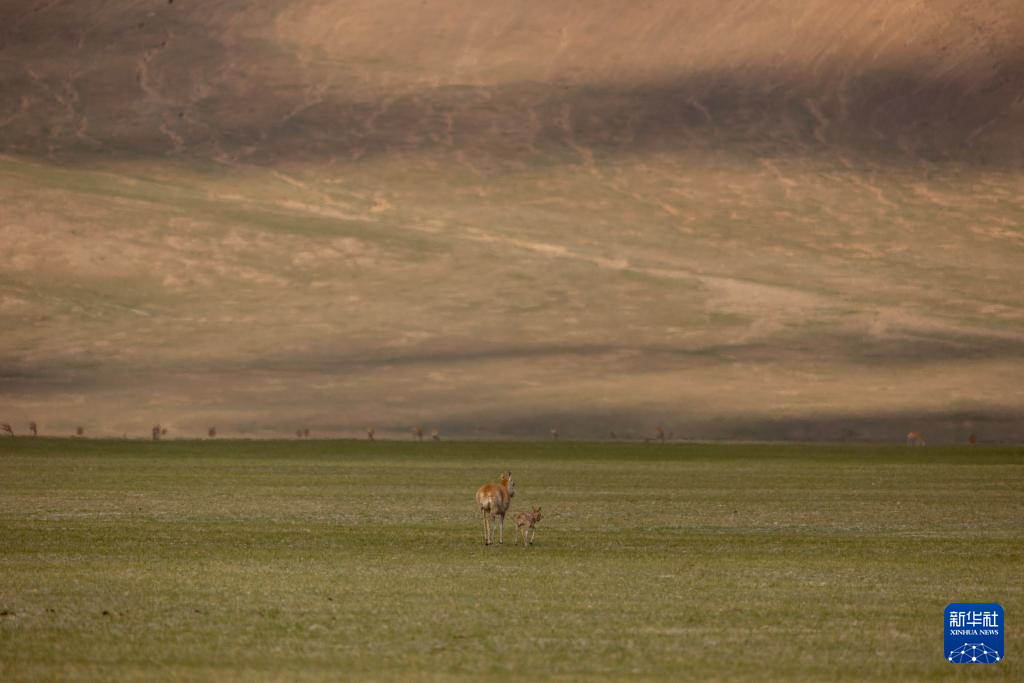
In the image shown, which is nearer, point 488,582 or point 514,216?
point 488,582

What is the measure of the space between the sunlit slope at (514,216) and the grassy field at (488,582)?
52.3 m

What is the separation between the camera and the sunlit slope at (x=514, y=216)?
94500mm

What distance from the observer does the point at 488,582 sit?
1973 cm

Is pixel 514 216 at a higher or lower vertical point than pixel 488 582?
higher

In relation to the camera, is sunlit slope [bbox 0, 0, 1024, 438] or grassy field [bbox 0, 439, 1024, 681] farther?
sunlit slope [bbox 0, 0, 1024, 438]

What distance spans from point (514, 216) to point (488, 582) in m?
98.9

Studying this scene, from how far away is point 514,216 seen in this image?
117938 millimetres

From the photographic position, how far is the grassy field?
14.6 metres

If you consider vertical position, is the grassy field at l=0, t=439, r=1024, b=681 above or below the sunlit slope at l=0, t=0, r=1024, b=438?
below

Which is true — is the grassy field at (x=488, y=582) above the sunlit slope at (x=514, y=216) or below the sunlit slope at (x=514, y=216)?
below

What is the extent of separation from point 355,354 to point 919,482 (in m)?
54.2

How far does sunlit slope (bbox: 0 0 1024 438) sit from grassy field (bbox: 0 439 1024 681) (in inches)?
2058

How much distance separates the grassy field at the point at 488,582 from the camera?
47.8 feet

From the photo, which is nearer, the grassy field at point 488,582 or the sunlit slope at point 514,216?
the grassy field at point 488,582
